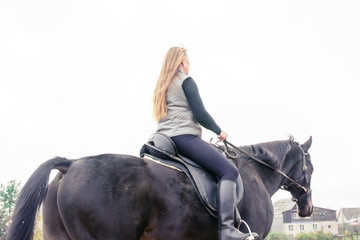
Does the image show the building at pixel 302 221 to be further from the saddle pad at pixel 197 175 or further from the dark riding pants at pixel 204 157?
the saddle pad at pixel 197 175

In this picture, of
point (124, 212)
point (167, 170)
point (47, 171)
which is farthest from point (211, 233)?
point (47, 171)

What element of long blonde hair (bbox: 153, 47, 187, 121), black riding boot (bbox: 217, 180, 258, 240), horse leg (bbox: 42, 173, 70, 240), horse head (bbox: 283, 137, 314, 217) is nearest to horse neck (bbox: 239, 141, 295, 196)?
horse head (bbox: 283, 137, 314, 217)

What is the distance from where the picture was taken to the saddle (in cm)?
553

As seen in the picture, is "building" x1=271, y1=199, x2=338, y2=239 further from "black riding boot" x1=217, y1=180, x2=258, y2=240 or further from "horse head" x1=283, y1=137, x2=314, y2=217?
"black riding boot" x1=217, y1=180, x2=258, y2=240

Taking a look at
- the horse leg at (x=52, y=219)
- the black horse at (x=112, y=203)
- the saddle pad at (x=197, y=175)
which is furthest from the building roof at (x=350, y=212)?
the horse leg at (x=52, y=219)

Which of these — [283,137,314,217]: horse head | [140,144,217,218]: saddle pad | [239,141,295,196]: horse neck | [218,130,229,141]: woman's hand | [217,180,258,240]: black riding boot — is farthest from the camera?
[283,137,314,217]: horse head

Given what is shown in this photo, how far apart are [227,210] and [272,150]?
9.05 feet

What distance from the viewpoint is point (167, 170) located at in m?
5.41

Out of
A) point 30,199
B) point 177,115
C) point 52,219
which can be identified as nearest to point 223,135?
point 177,115

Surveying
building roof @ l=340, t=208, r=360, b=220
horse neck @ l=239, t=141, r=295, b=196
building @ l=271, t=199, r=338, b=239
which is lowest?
building roof @ l=340, t=208, r=360, b=220

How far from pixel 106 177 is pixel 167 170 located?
3.01ft

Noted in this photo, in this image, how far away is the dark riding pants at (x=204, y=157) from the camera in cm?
580

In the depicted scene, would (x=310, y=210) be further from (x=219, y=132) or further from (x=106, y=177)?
(x=106, y=177)

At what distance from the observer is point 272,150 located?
25.9 ft
